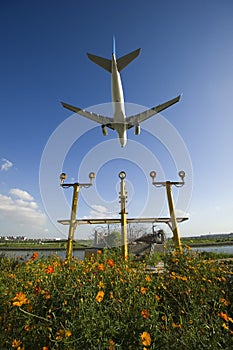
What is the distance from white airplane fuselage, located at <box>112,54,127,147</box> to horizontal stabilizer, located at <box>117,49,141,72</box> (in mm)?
2607

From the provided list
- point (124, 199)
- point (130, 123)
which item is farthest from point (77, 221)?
point (130, 123)

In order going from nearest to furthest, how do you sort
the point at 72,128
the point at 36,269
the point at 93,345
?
the point at 93,345
the point at 36,269
the point at 72,128

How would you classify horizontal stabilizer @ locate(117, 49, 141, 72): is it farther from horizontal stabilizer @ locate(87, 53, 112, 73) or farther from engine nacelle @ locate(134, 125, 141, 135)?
engine nacelle @ locate(134, 125, 141, 135)

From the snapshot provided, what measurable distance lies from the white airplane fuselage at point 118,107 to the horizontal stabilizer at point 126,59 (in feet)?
8.55

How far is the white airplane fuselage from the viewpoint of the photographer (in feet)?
46.6

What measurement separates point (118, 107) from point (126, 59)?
4607 millimetres

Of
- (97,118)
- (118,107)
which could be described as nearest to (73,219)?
(97,118)

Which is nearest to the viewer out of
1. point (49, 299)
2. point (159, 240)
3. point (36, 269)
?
point (49, 299)

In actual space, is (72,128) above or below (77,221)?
above

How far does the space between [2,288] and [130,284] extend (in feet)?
4.93

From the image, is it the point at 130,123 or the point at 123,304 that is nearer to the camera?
the point at 123,304

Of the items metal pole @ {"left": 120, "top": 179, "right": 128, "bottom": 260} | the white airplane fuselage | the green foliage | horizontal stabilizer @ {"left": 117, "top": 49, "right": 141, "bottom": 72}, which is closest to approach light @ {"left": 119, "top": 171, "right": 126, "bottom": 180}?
metal pole @ {"left": 120, "top": 179, "right": 128, "bottom": 260}

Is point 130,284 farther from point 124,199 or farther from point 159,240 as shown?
point 159,240

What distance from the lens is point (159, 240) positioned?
961cm
